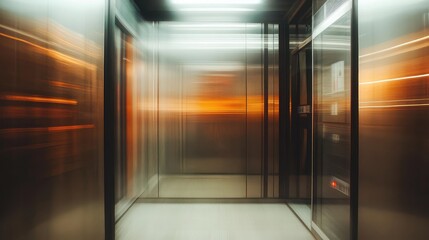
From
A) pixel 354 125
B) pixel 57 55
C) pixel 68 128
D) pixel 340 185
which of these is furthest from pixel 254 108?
pixel 57 55

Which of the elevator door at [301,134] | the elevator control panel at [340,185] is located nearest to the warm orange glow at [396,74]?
the elevator control panel at [340,185]

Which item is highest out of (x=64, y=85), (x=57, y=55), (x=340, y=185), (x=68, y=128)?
(x=57, y=55)

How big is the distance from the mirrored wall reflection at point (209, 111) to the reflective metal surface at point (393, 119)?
2049mm

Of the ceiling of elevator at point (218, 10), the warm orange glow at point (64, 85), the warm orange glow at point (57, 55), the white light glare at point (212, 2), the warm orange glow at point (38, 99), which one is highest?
the white light glare at point (212, 2)

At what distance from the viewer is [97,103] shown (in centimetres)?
238

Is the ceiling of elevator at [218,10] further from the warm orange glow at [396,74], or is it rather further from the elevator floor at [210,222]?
the elevator floor at [210,222]

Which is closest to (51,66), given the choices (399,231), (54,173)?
(54,173)

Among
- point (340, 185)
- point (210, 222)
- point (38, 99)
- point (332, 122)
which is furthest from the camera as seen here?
point (210, 222)

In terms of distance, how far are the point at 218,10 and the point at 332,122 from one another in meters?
2.40

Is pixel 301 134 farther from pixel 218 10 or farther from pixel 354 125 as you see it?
pixel 218 10

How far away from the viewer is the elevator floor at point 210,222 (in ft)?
10.2

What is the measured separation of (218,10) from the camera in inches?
162

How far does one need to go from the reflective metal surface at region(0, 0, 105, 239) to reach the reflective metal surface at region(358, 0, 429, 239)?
2.24 metres

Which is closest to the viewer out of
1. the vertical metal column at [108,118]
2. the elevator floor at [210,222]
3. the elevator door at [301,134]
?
the vertical metal column at [108,118]
